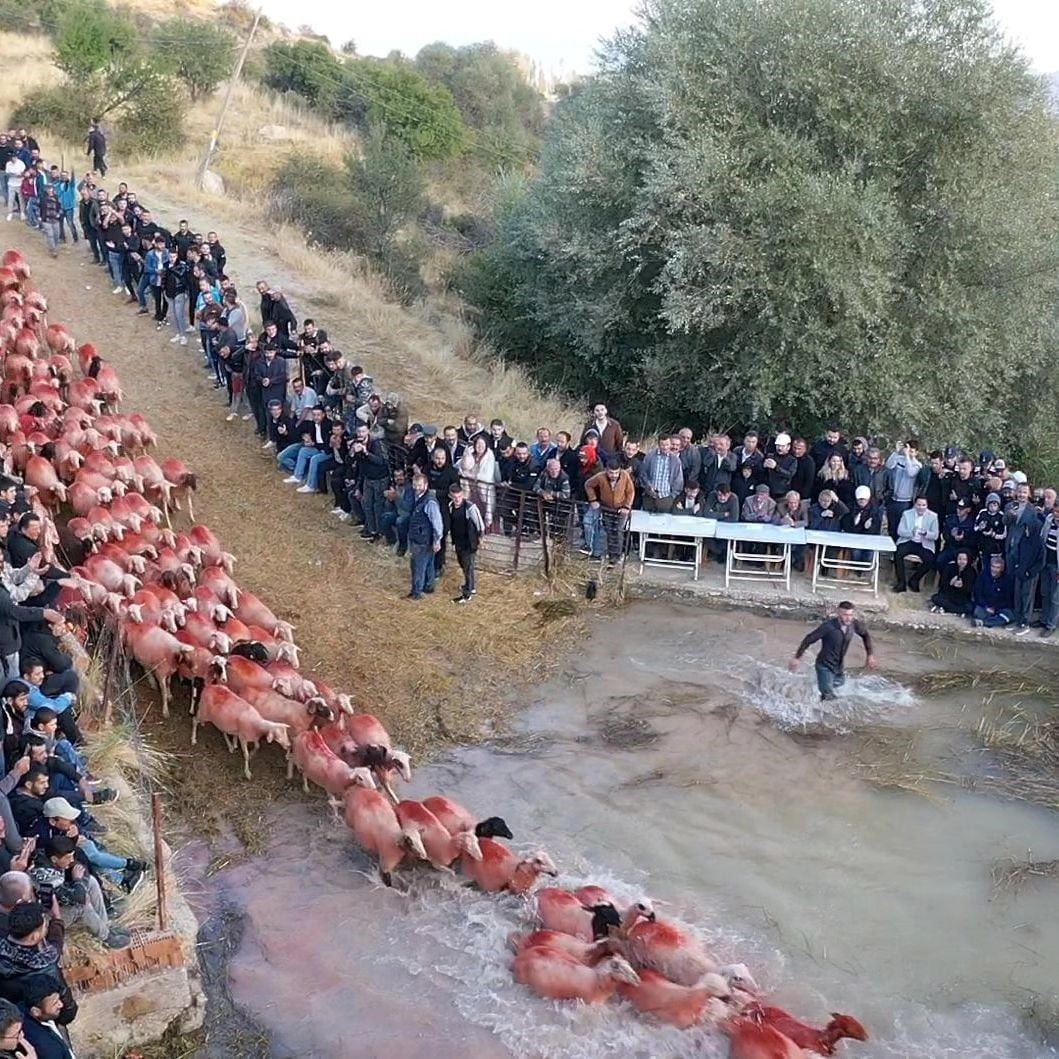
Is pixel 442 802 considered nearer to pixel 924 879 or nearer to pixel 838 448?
pixel 924 879

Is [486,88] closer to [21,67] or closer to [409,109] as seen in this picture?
[409,109]

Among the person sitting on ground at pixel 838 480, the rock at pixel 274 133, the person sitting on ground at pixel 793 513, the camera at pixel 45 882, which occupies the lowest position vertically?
the camera at pixel 45 882

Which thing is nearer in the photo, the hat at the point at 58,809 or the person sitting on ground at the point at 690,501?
the hat at the point at 58,809

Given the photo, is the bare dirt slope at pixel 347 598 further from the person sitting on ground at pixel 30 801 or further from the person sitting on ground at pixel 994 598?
the person sitting on ground at pixel 994 598

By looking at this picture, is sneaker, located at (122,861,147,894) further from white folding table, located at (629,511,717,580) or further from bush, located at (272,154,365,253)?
bush, located at (272,154,365,253)

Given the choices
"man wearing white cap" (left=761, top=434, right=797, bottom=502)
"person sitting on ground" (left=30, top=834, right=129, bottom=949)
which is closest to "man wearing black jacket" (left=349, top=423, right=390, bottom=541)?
"man wearing white cap" (left=761, top=434, right=797, bottom=502)

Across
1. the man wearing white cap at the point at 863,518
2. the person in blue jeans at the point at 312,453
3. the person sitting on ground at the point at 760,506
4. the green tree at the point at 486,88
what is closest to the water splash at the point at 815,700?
the man wearing white cap at the point at 863,518

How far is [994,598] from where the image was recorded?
13.1 metres

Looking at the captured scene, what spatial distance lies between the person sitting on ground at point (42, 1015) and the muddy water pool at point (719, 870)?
2.01 metres

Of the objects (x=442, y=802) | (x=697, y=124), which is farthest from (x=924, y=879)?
(x=697, y=124)

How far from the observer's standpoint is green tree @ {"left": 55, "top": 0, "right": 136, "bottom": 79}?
3362cm

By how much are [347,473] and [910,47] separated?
11.3m

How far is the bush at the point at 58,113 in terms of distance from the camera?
31891 millimetres

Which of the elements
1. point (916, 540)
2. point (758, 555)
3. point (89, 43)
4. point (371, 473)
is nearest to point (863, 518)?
point (916, 540)
